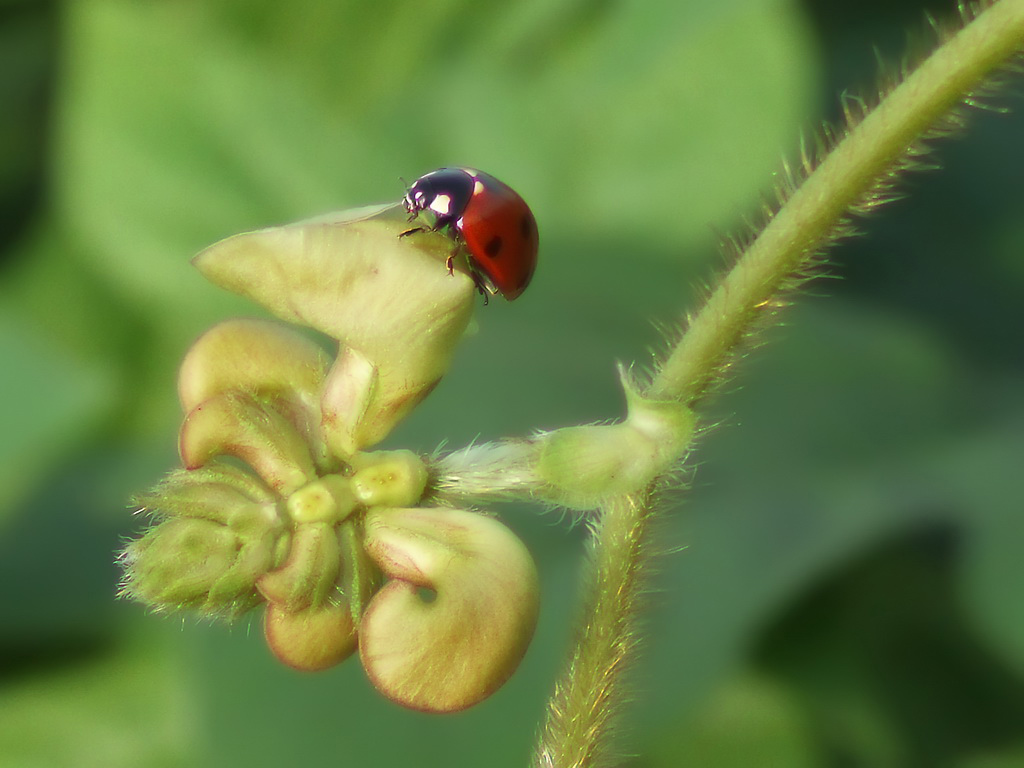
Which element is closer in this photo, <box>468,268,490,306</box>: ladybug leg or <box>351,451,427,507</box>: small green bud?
<box>351,451,427,507</box>: small green bud

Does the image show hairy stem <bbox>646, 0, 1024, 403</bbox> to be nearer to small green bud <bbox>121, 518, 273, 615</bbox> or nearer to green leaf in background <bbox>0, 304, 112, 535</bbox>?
small green bud <bbox>121, 518, 273, 615</bbox>

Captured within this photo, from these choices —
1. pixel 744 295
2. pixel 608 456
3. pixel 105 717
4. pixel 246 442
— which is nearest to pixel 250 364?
pixel 246 442

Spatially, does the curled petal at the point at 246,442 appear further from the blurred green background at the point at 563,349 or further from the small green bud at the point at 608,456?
the blurred green background at the point at 563,349

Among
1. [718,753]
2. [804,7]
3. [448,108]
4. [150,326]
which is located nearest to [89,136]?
[150,326]

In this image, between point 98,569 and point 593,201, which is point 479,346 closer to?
point 593,201

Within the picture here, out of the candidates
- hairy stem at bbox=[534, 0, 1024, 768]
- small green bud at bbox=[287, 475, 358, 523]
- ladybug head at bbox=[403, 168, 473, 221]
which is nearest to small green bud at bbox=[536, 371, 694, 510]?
hairy stem at bbox=[534, 0, 1024, 768]

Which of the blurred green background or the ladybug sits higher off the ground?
the ladybug

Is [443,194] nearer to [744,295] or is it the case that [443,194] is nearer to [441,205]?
[441,205]
